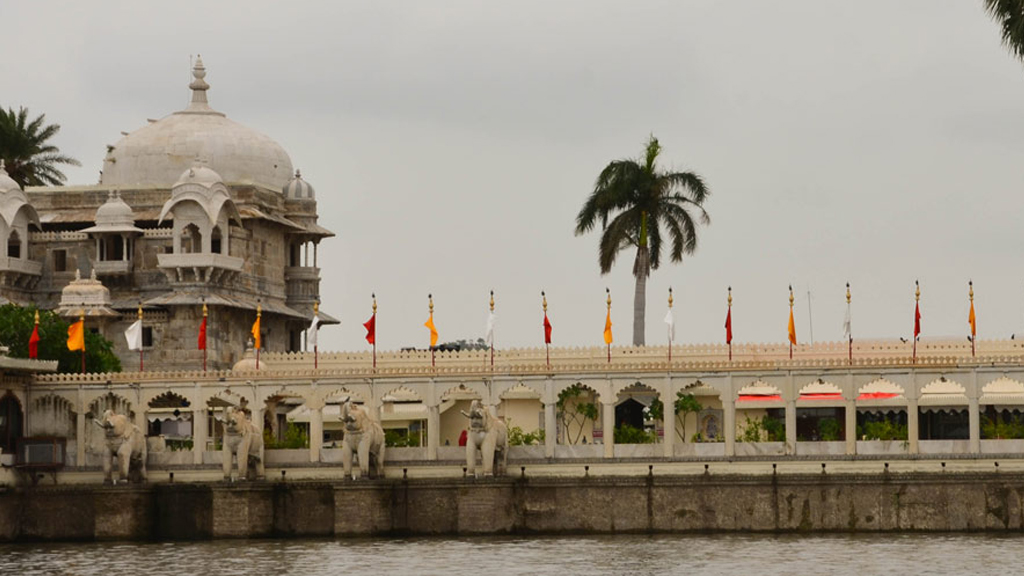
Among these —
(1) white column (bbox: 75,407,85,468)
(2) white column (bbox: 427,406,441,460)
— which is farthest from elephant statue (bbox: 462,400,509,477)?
(1) white column (bbox: 75,407,85,468)

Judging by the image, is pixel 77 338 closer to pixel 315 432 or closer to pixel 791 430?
pixel 315 432

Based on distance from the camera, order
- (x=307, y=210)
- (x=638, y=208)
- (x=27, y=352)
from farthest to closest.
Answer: (x=307, y=210) < (x=638, y=208) < (x=27, y=352)

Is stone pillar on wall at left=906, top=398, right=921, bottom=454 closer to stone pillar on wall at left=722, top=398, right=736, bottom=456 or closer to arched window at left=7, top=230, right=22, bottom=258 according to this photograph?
stone pillar on wall at left=722, top=398, right=736, bottom=456

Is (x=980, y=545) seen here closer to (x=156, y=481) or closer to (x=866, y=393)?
(x=866, y=393)

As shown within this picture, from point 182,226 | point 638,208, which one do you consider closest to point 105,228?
point 182,226

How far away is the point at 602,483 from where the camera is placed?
64.9m

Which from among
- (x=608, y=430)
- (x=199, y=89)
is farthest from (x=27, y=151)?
(x=608, y=430)

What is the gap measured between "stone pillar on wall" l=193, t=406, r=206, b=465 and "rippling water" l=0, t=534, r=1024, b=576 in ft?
15.4

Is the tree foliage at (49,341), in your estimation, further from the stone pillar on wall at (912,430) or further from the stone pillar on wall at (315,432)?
the stone pillar on wall at (912,430)

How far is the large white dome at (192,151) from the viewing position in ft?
302

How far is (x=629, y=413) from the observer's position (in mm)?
78438

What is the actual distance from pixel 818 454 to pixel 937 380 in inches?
153

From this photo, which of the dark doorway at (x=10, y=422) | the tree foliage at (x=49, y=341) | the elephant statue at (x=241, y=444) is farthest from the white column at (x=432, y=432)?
the tree foliage at (x=49, y=341)

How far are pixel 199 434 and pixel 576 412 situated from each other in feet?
Answer: 38.3
